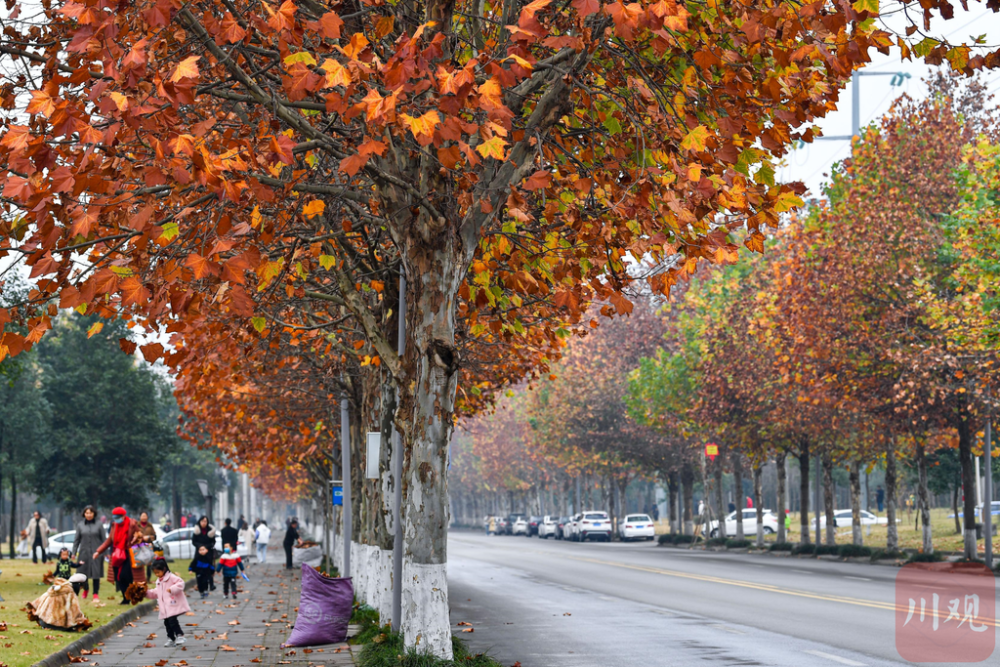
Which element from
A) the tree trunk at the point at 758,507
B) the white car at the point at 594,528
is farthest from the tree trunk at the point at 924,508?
the white car at the point at 594,528

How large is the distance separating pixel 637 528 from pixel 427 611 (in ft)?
174

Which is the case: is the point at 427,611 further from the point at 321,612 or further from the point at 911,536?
the point at 911,536

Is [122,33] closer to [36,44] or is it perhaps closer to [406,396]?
[36,44]

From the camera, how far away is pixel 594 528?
64.9 meters

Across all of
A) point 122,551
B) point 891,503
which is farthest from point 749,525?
point 122,551

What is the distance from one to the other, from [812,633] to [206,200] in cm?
942

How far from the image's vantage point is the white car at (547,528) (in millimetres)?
73812

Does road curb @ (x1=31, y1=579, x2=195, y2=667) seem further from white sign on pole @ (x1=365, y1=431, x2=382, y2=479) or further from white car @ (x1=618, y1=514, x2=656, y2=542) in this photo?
white car @ (x1=618, y1=514, x2=656, y2=542)

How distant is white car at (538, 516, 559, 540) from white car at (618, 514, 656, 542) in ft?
35.0

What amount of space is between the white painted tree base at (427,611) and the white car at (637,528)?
5276 centimetres

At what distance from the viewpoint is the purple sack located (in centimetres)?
1523

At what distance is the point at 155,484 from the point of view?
57.4 m

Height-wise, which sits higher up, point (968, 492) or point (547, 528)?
point (968, 492)

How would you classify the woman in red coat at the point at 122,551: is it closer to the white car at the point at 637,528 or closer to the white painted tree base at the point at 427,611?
the white painted tree base at the point at 427,611
